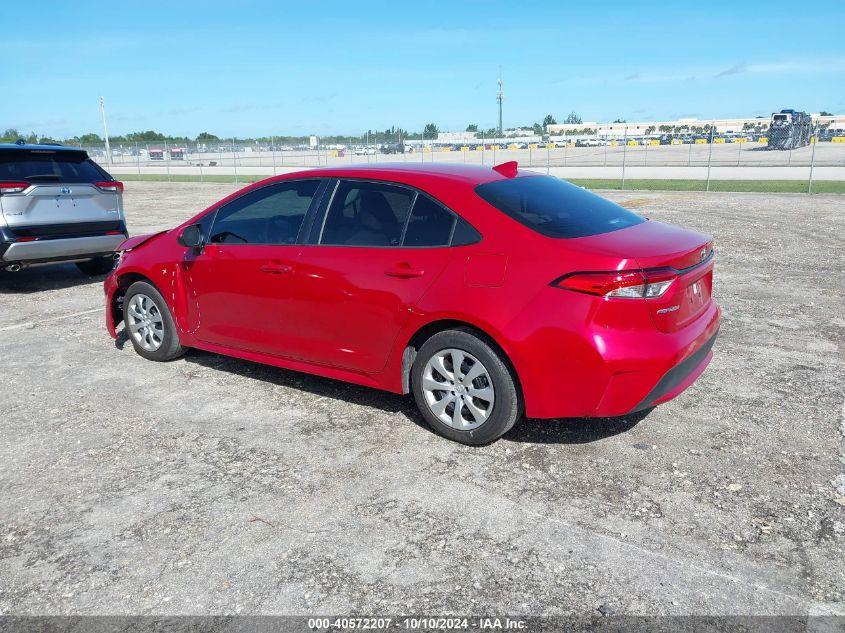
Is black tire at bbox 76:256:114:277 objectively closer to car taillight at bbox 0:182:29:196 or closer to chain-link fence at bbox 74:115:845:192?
car taillight at bbox 0:182:29:196

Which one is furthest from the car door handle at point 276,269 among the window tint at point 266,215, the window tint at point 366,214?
the window tint at point 366,214

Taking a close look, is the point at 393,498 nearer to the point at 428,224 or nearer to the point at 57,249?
the point at 428,224

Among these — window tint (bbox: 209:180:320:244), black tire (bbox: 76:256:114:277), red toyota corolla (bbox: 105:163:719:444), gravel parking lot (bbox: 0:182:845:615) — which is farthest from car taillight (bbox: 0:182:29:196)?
window tint (bbox: 209:180:320:244)

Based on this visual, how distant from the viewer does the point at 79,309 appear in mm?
8086

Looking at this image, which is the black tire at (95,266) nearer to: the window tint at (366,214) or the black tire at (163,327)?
the black tire at (163,327)

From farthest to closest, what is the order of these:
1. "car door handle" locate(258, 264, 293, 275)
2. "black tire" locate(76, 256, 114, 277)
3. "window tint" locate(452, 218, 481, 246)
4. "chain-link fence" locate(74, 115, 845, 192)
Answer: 1. "chain-link fence" locate(74, 115, 845, 192)
2. "black tire" locate(76, 256, 114, 277)
3. "car door handle" locate(258, 264, 293, 275)
4. "window tint" locate(452, 218, 481, 246)

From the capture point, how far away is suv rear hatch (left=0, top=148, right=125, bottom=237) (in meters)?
8.02

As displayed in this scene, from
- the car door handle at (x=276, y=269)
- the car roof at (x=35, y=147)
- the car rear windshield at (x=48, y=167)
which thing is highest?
the car roof at (x=35, y=147)

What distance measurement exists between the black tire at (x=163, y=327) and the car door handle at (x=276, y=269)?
1280mm

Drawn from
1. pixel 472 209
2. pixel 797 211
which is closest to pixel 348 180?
pixel 472 209

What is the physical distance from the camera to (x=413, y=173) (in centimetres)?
457

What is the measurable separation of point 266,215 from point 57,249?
456 cm


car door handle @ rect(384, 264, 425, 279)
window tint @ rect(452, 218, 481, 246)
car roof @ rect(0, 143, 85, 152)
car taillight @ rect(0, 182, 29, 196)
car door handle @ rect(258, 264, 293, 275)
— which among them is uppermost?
car roof @ rect(0, 143, 85, 152)

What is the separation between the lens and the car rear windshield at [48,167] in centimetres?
808
